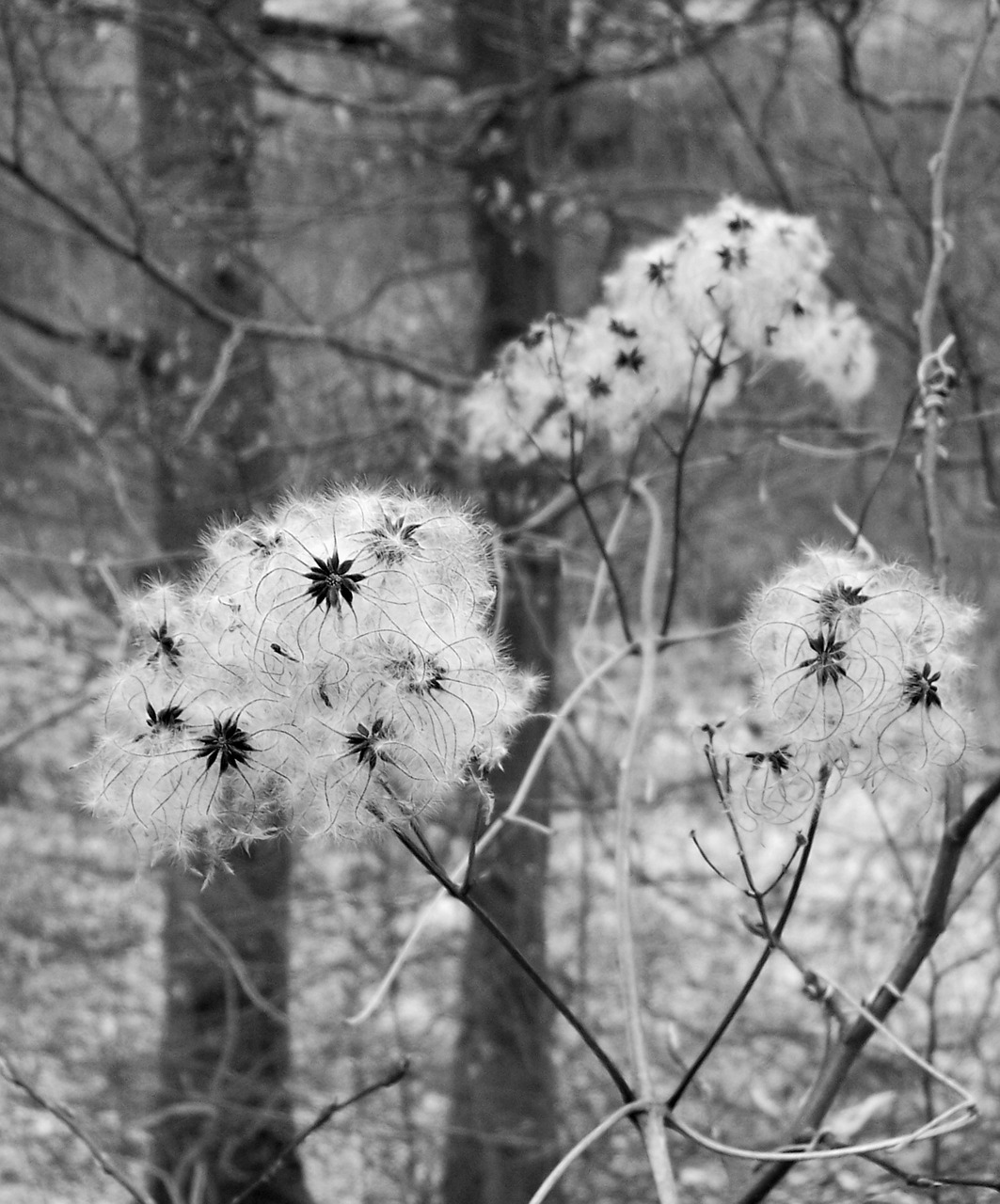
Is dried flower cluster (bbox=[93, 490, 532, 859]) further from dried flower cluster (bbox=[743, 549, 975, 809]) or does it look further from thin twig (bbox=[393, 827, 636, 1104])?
dried flower cluster (bbox=[743, 549, 975, 809])

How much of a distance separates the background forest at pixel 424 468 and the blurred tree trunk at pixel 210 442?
0.03 m

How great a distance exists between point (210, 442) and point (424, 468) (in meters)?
1.19

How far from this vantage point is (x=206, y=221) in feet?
17.9

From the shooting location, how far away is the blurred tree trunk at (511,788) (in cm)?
512

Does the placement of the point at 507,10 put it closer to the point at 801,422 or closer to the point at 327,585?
the point at 801,422

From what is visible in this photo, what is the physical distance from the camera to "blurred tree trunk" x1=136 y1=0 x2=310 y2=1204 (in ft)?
17.1

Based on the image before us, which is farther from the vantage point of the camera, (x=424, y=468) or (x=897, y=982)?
(x=424, y=468)

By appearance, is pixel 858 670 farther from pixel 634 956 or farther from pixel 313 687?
pixel 313 687

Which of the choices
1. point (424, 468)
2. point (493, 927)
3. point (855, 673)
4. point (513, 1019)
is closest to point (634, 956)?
point (493, 927)

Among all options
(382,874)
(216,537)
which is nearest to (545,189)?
(382,874)

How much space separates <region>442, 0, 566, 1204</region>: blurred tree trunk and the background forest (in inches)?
0.9

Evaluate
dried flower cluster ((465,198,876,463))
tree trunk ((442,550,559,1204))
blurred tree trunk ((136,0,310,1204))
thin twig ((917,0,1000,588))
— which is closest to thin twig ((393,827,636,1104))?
thin twig ((917,0,1000,588))

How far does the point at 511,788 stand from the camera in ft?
15.9

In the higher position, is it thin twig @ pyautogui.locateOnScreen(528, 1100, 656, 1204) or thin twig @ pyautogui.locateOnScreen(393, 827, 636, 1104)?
thin twig @ pyautogui.locateOnScreen(393, 827, 636, 1104)
